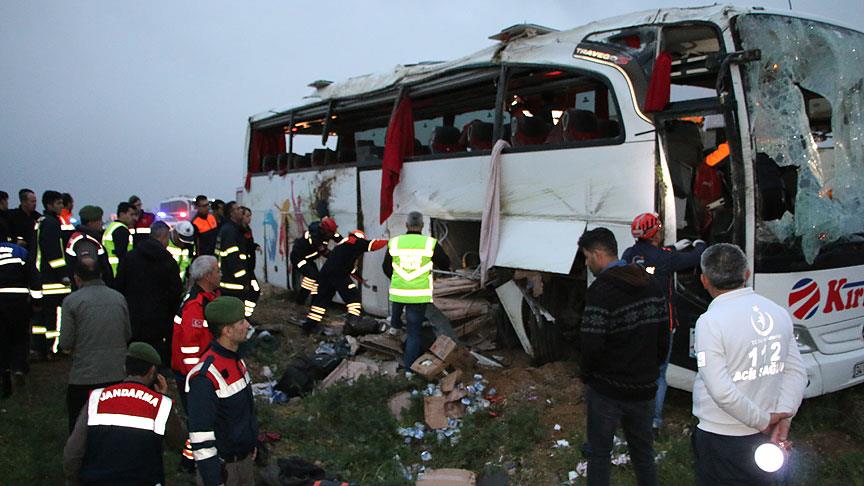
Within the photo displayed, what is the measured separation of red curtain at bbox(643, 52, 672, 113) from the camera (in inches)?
198

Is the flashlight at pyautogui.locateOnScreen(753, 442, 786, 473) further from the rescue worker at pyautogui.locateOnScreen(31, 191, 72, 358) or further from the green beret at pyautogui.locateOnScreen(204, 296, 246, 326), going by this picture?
the rescue worker at pyautogui.locateOnScreen(31, 191, 72, 358)

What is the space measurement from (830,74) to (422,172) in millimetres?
4250

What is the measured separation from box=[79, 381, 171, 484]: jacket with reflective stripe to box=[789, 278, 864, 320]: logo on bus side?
4280 millimetres

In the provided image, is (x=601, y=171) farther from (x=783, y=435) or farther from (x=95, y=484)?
(x=95, y=484)

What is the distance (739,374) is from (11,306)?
6032 mm

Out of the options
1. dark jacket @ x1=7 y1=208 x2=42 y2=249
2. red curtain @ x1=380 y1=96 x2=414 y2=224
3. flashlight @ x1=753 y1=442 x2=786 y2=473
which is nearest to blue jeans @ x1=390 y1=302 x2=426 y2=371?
red curtain @ x1=380 y1=96 x2=414 y2=224

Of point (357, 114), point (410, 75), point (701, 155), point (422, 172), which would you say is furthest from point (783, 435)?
point (357, 114)

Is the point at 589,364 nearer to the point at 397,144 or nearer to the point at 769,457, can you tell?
the point at 769,457

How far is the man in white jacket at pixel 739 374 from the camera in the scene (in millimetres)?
2682

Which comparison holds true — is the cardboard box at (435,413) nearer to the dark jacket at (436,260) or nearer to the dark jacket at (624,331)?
the dark jacket at (436,260)

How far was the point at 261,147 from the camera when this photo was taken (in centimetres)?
1266

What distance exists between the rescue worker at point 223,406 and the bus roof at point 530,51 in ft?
13.5

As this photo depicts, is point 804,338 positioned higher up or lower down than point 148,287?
lower down

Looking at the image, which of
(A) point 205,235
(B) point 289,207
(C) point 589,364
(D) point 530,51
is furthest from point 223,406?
(B) point 289,207
